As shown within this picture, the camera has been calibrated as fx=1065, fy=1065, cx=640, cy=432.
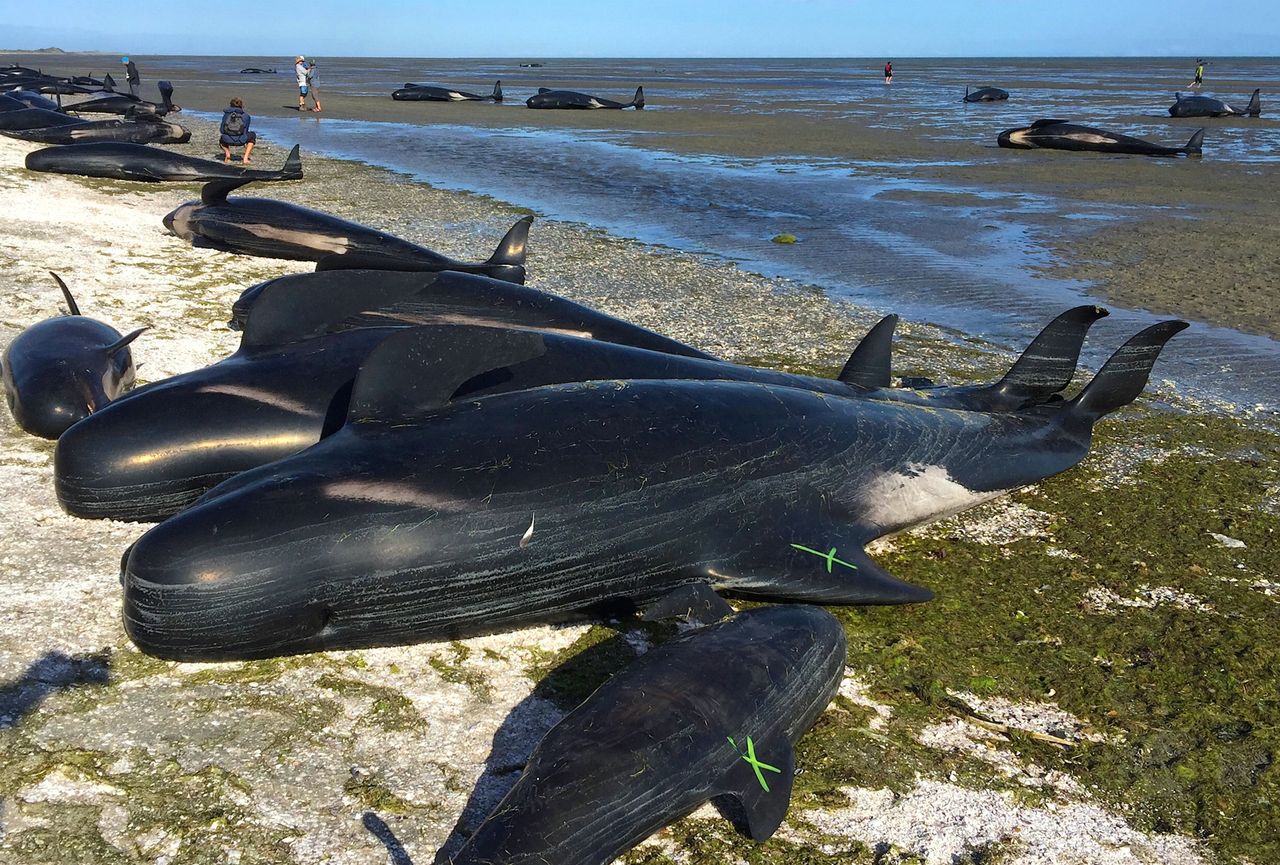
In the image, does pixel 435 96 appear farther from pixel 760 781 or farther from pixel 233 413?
pixel 760 781

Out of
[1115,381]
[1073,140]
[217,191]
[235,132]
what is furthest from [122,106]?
[1115,381]

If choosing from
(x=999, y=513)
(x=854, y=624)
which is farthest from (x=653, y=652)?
(x=999, y=513)

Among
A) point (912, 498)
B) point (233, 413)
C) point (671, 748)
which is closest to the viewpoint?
point (671, 748)

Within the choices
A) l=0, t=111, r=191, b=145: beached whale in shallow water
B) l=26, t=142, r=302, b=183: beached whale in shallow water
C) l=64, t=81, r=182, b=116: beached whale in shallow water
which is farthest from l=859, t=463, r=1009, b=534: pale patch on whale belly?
l=64, t=81, r=182, b=116: beached whale in shallow water

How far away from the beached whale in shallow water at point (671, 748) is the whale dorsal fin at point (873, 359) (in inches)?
108

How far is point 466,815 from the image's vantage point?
319 cm

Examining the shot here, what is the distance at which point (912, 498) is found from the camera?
5195mm

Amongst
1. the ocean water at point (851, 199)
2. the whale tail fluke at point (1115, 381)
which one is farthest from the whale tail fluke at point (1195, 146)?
the whale tail fluke at point (1115, 381)

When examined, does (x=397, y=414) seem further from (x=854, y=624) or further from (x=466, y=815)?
(x=854, y=624)

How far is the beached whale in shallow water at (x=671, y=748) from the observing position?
286cm

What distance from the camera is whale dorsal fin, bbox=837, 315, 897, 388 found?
6.21 m

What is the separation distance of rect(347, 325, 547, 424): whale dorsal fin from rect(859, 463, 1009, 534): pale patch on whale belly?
1.81m

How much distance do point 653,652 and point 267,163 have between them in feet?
64.2

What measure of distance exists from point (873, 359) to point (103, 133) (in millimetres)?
21393
